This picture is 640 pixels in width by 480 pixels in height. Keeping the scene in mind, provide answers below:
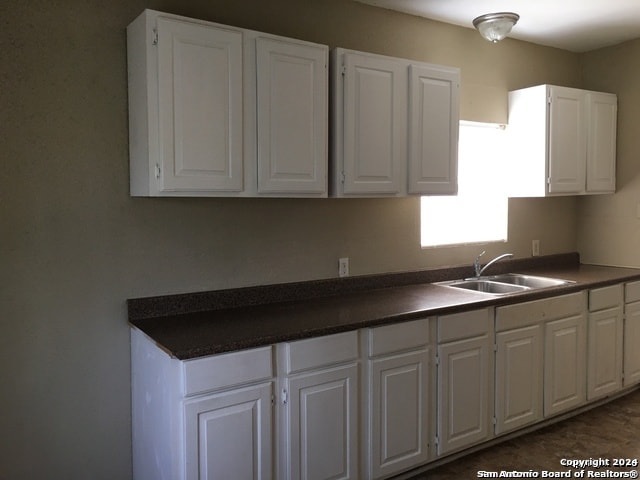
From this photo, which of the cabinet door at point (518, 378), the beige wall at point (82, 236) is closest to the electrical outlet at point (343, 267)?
the beige wall at point (82, 236)

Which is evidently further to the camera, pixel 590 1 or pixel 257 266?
pixel 590 1

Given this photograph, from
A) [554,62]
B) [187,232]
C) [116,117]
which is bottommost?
[187,232]

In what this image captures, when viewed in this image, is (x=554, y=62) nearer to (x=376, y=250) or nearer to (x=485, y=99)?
(x=485, y=99)

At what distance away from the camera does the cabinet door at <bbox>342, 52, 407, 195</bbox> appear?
109 inches

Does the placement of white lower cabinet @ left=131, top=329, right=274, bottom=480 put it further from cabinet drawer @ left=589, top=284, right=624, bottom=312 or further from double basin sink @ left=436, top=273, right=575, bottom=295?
cabinet drawer @ left=589, top=284, right=624, bottom=312

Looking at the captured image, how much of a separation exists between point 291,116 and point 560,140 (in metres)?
2.13

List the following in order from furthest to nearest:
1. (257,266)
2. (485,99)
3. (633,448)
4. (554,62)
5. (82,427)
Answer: (554,62), (485,99), (633,448), (257,266), (82,427)

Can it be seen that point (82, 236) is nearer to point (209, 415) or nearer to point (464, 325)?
point (209, 415)

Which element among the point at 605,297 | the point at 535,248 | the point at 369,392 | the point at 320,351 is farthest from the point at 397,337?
the point at 535,248

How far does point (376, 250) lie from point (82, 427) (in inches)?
71.5

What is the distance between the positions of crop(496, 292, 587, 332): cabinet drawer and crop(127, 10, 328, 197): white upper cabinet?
126 centimetres

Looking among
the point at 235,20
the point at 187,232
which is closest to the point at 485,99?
the point at 235,20

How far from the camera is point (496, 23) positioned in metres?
3.21

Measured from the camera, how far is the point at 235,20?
2746 mm
